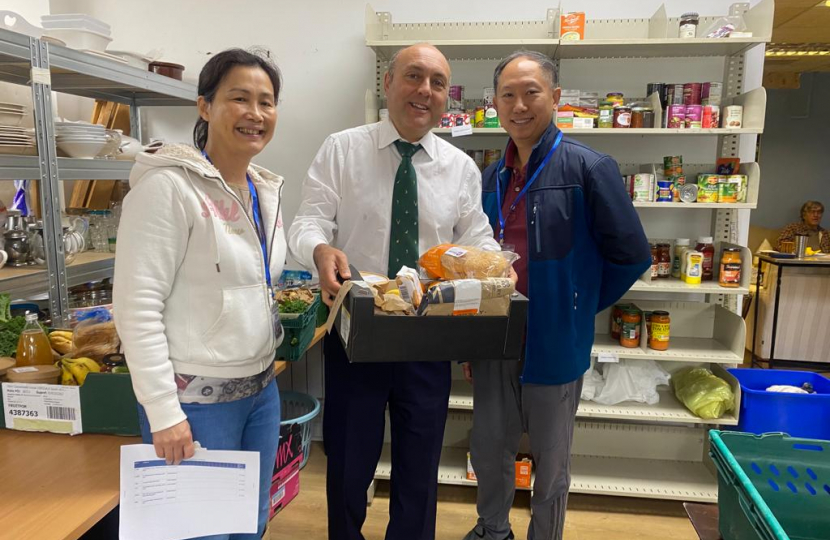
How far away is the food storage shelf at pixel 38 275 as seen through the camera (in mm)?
1978

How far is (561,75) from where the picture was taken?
293 centimetres

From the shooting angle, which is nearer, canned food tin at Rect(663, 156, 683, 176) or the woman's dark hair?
the woman's dark hair

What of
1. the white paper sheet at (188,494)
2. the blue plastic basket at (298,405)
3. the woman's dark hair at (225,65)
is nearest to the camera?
the white paper sheet at (188,494)

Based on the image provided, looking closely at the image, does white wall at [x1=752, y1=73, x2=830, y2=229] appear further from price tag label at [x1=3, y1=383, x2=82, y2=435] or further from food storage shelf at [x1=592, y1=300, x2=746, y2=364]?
price tag label at [x1=3, y1=383, x2=82, y2=435]

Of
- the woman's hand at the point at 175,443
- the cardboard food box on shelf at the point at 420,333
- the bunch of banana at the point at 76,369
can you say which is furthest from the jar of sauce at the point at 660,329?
the bunch of banana at the point at 76,369

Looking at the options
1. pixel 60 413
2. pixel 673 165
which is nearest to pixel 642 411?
pixel 673 165

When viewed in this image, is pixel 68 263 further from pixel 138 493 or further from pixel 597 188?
pixel 597 188

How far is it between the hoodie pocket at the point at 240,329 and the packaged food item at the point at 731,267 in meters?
2.25

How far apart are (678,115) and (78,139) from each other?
8.59 ft

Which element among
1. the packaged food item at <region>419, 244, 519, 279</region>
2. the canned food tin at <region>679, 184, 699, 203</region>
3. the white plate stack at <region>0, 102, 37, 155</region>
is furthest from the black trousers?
the canned food tin at <region>679, 184, 699, 203</region>

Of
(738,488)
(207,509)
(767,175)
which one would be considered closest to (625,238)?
(738,488)

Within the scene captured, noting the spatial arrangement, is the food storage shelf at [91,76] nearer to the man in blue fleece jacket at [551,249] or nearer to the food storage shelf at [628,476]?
the man in blue fleece jacket at [551,249]

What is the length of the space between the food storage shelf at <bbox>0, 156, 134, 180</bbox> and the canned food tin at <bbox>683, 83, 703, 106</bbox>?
2603 millimetres

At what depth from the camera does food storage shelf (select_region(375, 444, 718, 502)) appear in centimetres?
272
